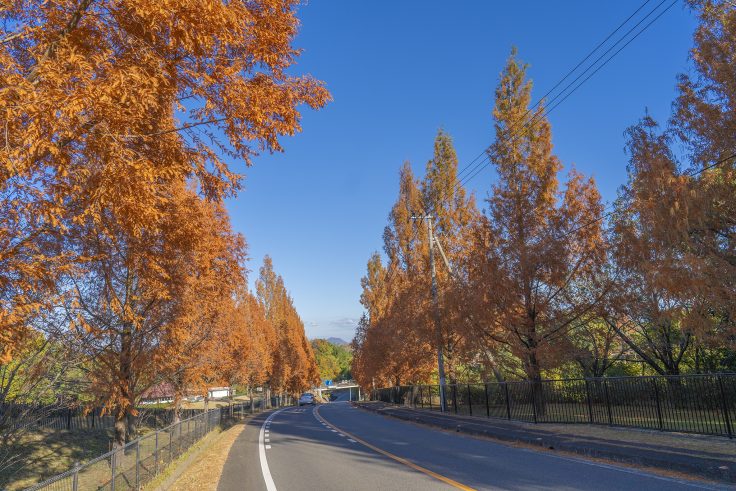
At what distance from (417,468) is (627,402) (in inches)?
290

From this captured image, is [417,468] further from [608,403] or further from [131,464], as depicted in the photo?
[608,403]

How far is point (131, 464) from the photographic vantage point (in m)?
9.75

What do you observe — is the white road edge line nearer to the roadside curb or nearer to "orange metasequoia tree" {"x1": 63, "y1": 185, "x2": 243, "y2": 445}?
"orange metasequoia tree" {"x1": 63, "y1": 185, "x2": 243, "y2": 445}

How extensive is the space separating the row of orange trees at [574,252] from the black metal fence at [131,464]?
10521 mm

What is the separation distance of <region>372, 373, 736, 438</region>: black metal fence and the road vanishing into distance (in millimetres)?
3580

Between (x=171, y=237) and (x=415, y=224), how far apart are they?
28.7 metres

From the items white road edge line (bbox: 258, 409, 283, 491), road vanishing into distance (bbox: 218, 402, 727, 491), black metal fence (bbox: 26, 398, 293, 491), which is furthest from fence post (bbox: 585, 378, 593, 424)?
black metal fence (bbox: 26, 398, 293, 491)

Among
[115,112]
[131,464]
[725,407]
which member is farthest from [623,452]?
[115,112]

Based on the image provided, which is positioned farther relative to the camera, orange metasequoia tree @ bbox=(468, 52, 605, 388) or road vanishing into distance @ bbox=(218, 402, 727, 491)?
orange metasequoia tree @ bbox=(468, 52, 605, 388)

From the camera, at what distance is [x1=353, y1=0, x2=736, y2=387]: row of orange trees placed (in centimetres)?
1030

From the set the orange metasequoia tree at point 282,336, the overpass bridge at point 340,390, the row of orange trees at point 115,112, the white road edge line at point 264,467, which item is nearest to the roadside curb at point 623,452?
the white road edge line at point 264,467

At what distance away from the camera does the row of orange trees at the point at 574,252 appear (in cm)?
1030

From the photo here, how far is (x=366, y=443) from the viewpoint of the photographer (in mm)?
15500

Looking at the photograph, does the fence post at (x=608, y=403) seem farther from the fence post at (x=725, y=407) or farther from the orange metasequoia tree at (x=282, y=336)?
the orange metasequoia tree at (x=282, y=336)
